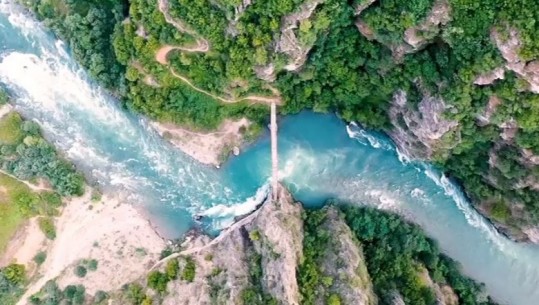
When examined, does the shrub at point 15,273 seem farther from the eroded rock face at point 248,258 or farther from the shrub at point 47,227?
the eroded rock face at point 248,258

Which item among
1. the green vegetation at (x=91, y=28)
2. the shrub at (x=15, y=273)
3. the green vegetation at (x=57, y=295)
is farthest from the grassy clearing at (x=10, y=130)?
the green vegetation at (x=57, y=295)

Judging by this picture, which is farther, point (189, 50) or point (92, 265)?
point (92, 265)

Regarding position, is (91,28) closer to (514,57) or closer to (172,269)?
(172,269)

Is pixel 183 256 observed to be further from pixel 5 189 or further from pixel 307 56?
pixel 307 56

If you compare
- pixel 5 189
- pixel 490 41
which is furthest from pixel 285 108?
pixel 5 189

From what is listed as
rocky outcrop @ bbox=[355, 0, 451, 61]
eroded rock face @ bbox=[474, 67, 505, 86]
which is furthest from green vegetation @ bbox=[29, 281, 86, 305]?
eroded rock face @ bbox=[474, 67, 505, 86]

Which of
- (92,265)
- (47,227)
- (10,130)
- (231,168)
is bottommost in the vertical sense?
(92,265)

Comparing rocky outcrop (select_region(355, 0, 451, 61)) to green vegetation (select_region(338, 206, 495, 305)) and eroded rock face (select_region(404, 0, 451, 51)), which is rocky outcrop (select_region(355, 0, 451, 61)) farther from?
green vegetation (select_region(338, 206, 495, 305))

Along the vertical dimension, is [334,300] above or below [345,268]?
below

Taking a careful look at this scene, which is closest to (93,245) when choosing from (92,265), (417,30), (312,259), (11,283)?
(92,265)
